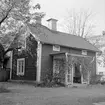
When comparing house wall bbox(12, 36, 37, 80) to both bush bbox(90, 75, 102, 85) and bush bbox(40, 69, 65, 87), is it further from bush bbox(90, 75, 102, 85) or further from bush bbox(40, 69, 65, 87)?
bush bbox(90, 75, 102, 85)

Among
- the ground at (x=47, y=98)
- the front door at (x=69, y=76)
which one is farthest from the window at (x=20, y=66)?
the ground at (x=47, y=98)

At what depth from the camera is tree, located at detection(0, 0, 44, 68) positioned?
37.7ft

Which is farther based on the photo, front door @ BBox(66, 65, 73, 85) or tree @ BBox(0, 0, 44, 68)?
front door @ BBox(66, 65, 73, 85)

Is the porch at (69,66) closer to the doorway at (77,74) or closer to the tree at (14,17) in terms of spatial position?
the doorway at (77,74)

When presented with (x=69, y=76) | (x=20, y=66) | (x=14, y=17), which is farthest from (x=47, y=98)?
(x=20, y=66)

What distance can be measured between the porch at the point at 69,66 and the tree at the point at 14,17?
4.93 meters

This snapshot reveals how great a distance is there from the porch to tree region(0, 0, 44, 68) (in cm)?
493

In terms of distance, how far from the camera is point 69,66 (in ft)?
53.6

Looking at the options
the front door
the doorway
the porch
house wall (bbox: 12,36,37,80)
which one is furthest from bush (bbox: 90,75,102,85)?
house wall (bbox: 12,36,37,80)

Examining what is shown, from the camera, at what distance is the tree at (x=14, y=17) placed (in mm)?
11477

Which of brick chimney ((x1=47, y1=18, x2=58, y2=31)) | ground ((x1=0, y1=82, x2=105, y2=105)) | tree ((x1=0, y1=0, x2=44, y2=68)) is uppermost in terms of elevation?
brick chimney ((x1=47, y1=18, x2=58, y2=31))

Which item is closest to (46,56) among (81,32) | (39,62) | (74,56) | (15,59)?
(39,62)

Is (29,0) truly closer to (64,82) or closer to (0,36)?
(0,36)

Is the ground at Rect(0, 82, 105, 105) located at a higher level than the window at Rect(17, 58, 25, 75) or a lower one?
lower
